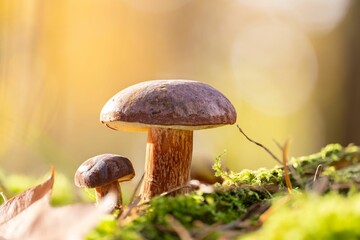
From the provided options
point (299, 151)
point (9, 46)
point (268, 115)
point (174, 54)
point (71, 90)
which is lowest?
point (299, 151)

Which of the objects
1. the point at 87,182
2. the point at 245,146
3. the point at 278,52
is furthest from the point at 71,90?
the point at 87,182

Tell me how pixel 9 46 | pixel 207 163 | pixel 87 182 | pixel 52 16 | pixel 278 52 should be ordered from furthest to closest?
pixel 278 52 < pixel 52 16 < pixel 9 46 < pixel 207 163 < pixel 87 182

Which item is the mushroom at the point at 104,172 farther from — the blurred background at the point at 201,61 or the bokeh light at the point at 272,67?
the bokeh light at the point at 272,67

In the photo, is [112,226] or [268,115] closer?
[112,226]

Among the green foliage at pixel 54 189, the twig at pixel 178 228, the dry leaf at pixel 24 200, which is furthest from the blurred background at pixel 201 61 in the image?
the twig at pixel 178 228

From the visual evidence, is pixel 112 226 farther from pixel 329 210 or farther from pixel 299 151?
pixel 299 151

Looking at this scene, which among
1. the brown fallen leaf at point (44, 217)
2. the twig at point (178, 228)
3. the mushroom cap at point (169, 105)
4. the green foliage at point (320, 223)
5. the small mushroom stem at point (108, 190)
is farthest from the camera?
the small mushroom stem at point (108, 190)

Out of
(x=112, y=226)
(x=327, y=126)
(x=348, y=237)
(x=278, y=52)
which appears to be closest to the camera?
(x=348, y=237)
